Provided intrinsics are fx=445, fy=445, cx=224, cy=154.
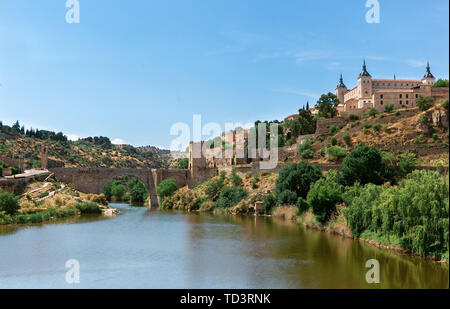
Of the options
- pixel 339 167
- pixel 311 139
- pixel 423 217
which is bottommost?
pixel 423 217

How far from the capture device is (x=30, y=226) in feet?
89.6

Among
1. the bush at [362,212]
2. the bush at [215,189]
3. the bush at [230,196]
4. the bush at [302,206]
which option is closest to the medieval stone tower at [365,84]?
the bush at [215,189]

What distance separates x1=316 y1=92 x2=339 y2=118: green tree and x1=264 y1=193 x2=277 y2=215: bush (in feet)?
80.8

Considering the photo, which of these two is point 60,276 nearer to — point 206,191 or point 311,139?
point 206,191

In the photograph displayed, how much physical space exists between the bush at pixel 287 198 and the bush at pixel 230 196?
5928 millimetres

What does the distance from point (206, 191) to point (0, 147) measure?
37.6 meters

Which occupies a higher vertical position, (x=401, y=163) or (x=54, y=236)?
(x=401, y=163)

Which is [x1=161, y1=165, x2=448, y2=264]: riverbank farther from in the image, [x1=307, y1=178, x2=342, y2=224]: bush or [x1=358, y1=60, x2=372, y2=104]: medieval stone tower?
[x1=358, y1=60, x2=372, y2=104]: medieval stone tower

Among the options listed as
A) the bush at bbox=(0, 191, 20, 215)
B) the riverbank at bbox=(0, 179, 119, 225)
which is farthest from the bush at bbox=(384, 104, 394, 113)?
the bush at bbox=(0, 191, 20, 215)

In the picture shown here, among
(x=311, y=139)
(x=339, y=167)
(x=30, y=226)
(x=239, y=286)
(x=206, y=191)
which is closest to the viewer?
(x=239, y=286)

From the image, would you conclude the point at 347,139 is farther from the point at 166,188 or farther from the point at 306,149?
the point at 166,188

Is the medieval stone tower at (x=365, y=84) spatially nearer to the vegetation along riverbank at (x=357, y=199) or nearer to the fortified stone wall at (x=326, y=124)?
the fortified stone wall at (x=326, y=124)

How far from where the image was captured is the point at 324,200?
24.1m
